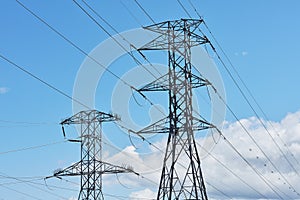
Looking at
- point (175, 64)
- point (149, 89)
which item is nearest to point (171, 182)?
A: point (149, 89)

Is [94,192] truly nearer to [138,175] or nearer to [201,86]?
[138,175]

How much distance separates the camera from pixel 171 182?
3634 centimetres

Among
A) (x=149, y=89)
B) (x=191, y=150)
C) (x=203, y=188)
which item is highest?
(x=149, y=89)

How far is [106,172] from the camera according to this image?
5888 centimetres

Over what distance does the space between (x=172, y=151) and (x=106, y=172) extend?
23.2 m

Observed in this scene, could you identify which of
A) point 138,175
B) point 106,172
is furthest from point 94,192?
point 138,175

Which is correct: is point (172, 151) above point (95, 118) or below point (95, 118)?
below

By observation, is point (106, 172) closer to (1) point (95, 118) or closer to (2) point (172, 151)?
(1) point (95, 118)

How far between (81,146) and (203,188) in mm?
24743

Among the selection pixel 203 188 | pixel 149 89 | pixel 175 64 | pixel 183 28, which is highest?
pixel 183 28

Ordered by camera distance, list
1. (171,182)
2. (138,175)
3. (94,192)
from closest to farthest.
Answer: (171,182) < (94,192) < (138,175)

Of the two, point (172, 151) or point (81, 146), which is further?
point (81, 146)

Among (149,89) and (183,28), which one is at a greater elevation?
(183,28)

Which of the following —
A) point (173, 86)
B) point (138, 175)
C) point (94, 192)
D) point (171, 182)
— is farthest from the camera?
point (138, 175)
